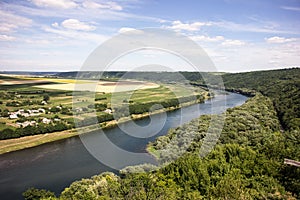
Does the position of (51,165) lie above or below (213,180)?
below

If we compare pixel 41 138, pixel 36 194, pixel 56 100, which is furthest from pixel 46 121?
pixel 36 194

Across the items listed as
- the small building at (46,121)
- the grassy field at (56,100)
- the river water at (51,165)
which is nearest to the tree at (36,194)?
the river water at (51,165)

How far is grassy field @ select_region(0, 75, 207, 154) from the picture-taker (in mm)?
25250

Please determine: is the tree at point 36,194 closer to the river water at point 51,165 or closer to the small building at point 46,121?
the river water at point 51,165

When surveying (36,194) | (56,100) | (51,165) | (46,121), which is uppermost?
(56,100)

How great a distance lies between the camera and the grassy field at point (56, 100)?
82.8ft

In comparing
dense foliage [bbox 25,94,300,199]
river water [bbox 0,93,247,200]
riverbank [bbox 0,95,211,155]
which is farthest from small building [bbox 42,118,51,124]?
dense foliage [bbox 25,94,300,199]

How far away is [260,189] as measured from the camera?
34.6 feet

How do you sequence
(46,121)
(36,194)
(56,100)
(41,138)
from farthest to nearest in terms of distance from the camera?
(56,100) < (46,121) < (41,138) < (36,194)

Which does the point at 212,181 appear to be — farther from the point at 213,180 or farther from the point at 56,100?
the point at 56,100

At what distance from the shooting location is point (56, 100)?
43.4m

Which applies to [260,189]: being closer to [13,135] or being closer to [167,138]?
[167,138]

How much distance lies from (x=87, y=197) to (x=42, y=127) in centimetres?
2119

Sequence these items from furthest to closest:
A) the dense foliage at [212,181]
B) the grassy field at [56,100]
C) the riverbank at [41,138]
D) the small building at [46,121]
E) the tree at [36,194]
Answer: the small building at [46,121] → the grassy field at [56,100] → the riverbank at [41,138] → the tree at [36,194] → the dense foliage at [212,181]
